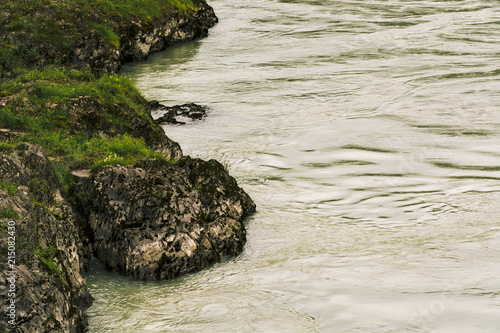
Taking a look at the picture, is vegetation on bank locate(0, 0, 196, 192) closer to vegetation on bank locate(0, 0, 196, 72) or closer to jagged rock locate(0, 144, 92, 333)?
vegetation on bank locate(0, 0, 196, 72)

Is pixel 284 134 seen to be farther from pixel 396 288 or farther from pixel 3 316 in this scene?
pixel 3 316

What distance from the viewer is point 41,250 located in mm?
8562

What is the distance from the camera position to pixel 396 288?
1010 cm

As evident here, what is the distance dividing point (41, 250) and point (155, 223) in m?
2.09

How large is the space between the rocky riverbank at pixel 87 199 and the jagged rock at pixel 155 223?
16 mm

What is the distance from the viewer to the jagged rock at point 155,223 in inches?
399

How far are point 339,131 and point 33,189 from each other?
9.79 meters

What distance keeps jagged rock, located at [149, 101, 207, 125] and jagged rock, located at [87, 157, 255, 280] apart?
7.06 metres

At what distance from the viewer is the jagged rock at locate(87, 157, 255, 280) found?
10.1m

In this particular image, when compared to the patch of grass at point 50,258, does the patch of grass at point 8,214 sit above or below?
above

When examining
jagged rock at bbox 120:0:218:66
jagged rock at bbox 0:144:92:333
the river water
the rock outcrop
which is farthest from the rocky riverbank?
jagged rock at bbox 120:0:218:66

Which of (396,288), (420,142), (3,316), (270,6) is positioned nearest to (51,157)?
(3,316)

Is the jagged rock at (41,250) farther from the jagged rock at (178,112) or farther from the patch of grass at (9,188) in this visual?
the jagged rock at (178,112)

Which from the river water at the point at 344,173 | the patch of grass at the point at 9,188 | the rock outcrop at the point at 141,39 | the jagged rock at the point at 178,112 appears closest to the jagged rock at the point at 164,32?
the rock outcrop at the point at 141,39
